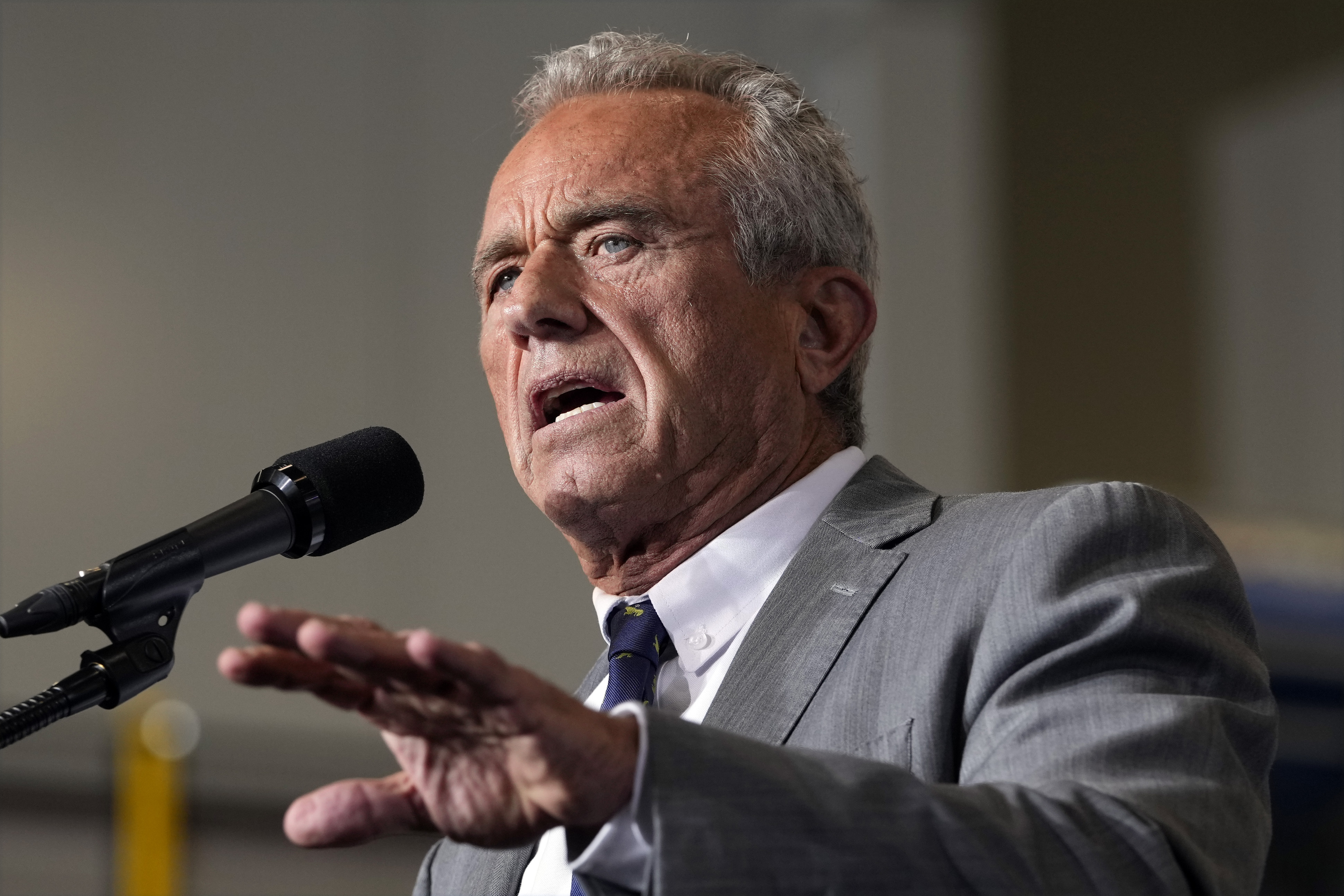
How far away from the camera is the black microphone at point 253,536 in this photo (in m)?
1.23

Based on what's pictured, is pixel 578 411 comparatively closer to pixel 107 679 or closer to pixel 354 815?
pixel 107 679

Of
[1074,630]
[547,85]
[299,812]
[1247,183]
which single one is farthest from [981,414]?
[299,812]

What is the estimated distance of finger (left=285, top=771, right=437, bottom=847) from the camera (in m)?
0.98

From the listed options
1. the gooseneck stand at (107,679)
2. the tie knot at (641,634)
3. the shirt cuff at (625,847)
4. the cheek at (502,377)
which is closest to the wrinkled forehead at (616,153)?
the cheek at (502,377)

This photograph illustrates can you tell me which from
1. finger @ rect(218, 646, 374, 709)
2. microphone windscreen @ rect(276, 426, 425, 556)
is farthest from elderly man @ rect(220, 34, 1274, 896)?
microphone windscreen @ rect(276, 426, 425, 556)

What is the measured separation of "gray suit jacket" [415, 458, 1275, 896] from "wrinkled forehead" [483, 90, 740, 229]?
47cm

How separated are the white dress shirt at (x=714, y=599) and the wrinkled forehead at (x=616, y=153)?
0.41 m

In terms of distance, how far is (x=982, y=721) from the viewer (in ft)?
4.17

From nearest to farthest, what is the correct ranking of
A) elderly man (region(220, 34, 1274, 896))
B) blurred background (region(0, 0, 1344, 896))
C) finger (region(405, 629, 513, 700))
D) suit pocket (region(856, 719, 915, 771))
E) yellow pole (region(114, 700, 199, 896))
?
finger (region(405, 629, 513, 700)) → elderly man (region(220, 34, 1274, 896)) → suit pocket (region(856, 719, 915, 771)) → yellow pole (region(114, 700, 199, 896)) → blurred background (region(0, 0, 1344, 896))

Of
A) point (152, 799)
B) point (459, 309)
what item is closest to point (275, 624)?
point (152, 799)

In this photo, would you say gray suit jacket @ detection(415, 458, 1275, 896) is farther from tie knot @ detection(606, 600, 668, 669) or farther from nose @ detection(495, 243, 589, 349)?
nose @ detection(495, 243, 589, 349)

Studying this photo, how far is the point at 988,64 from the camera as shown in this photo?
5.37m

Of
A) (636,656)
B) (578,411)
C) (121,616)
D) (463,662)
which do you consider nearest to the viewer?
(463,662)

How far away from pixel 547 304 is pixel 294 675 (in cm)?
92
